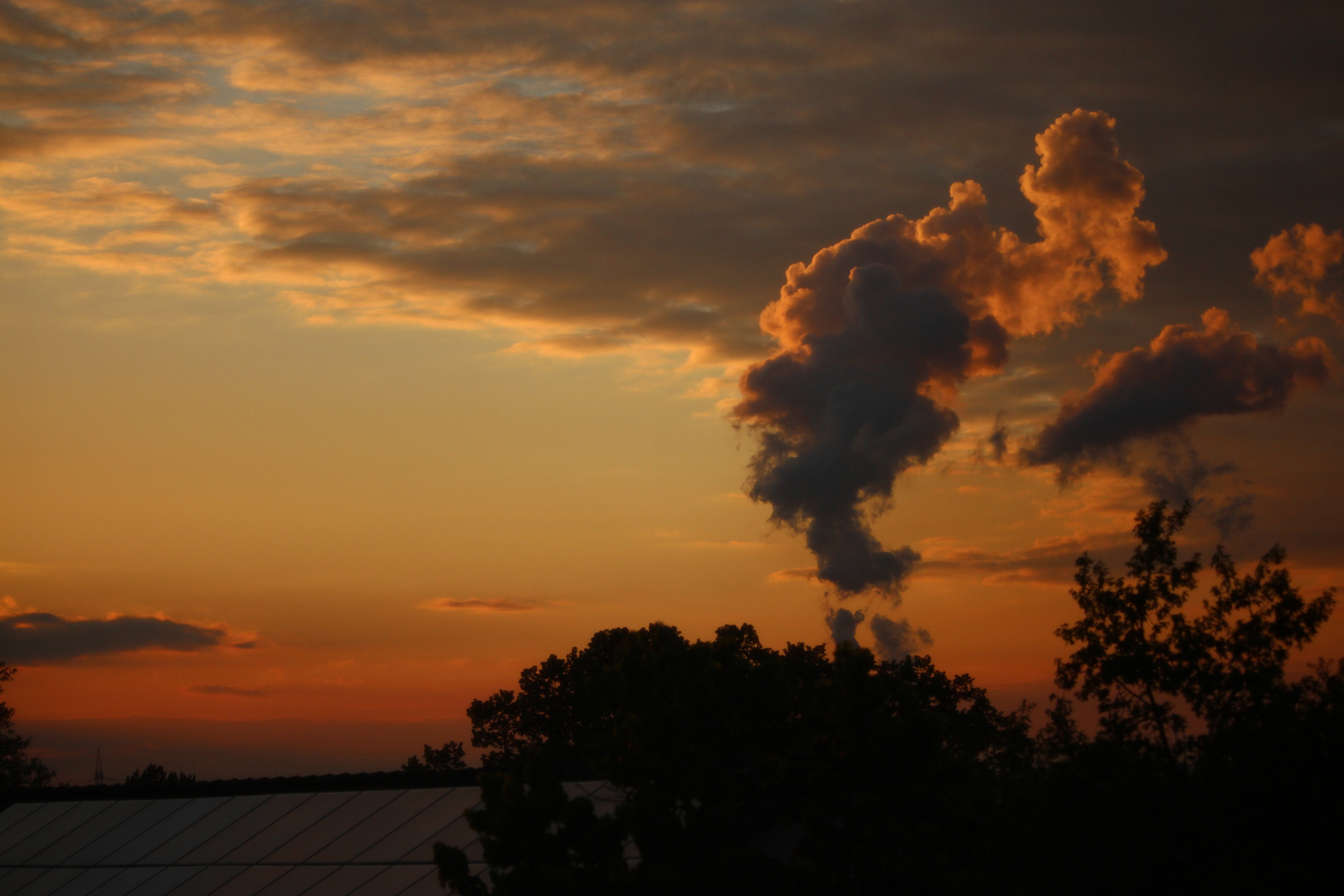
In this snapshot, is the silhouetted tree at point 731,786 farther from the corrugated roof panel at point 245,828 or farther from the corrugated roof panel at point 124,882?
the corrugated roof panel at point 124,882

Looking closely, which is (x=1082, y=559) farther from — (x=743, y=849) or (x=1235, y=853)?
(x=743, y=849)

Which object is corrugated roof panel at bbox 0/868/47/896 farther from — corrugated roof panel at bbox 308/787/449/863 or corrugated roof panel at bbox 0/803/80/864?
corrugated roof panel at bbox 308/787/449/863

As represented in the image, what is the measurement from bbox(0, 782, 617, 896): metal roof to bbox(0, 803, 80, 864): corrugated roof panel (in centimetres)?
5

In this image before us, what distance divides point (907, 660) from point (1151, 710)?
→ 1219 cm

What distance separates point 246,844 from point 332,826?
2575 millimetres

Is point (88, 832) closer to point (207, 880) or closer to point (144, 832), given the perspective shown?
point (144, 832)

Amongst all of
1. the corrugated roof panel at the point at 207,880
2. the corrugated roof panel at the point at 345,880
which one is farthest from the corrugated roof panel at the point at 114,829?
the corrugated roof panel at the point at 345,880

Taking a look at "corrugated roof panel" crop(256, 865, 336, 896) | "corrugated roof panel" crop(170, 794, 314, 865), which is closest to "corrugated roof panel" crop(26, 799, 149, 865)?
"corrugated roof panel" crop(170, 794, 314, 865)

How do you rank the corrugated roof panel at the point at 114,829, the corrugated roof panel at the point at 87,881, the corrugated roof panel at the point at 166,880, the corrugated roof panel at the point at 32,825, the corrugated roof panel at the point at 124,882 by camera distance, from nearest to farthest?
1. the corrugated roof panel at the point at 166,880
2. the corrugated roof panel at the point at 124,882
3. the corrugated roof panel at the point at 87,881
4. the corrugated roof panel at the point at 114,829
5. the corrugated roof panel at the point at 32,825

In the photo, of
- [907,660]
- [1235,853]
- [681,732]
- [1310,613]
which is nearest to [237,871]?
[681,732]

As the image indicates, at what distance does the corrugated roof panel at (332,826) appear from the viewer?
29000 mm

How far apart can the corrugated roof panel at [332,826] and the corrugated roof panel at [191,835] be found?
3.28 m

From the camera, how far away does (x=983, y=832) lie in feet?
66.2

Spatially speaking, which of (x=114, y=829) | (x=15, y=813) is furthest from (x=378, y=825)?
(x=15, y=813)
